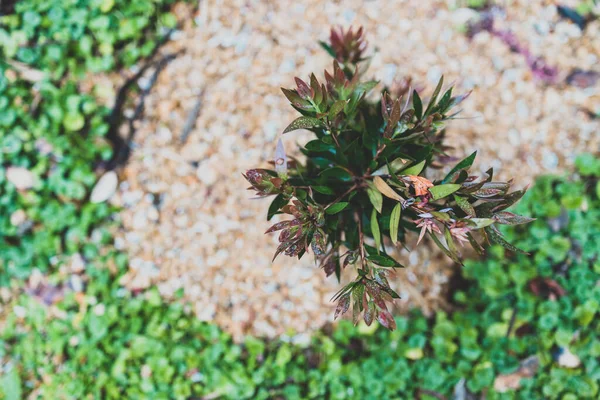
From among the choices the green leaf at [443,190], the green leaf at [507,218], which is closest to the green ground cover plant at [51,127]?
the green leaf at [443,190]

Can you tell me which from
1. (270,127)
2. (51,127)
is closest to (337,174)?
(270,127)

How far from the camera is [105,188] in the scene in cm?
262

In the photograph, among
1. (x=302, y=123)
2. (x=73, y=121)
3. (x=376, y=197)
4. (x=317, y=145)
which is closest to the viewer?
(x=302, y=123)

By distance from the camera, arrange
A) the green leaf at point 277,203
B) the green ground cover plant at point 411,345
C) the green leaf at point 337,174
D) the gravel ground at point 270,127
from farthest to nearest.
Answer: the gravel ground at point 270,127, the green ground cover plant at point 411,345, the green leaf at point 337,174, the green leaf at point 277,203

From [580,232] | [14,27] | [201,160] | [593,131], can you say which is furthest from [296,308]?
[14,27]

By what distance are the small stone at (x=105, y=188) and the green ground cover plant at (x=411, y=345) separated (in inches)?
21.7

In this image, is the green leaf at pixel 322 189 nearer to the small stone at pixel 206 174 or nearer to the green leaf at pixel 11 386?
A: the small stone at pixel 206 174

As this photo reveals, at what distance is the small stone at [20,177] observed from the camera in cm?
254

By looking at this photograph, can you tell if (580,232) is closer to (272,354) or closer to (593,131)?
(593,131)

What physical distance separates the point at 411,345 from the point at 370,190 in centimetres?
109

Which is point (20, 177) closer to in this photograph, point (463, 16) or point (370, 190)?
point (370, 190)

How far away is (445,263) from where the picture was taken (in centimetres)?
238

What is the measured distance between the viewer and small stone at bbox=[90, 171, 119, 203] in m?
2.61

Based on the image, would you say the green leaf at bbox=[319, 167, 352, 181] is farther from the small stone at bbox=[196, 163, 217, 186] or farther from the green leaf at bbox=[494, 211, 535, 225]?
the small stone at bbox=[196, 163, 217, 186]
